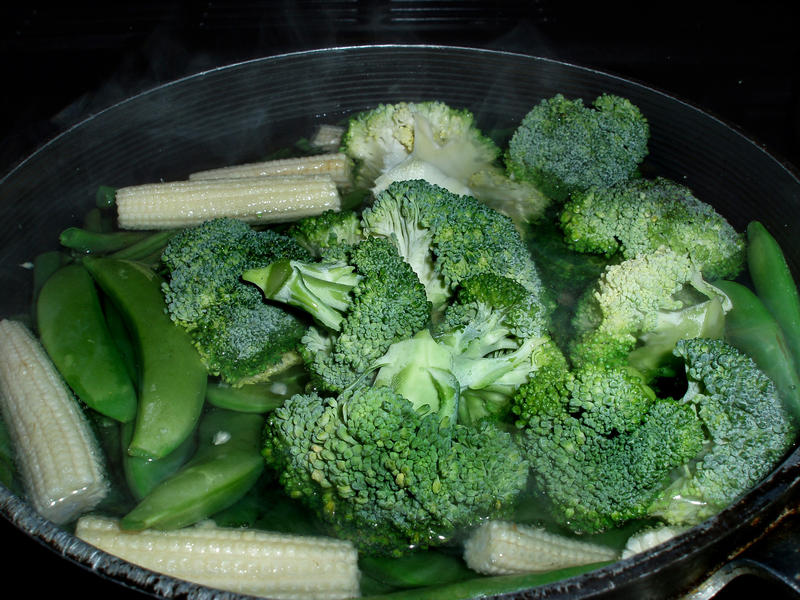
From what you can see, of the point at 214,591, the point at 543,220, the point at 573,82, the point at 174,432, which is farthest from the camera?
the point at 573,82

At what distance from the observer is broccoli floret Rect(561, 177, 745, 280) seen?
133cm

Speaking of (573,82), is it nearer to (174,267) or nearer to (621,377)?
(621,377)

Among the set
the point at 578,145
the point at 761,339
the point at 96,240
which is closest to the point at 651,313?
the point at 761,339

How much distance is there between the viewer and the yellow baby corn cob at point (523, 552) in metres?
1.05

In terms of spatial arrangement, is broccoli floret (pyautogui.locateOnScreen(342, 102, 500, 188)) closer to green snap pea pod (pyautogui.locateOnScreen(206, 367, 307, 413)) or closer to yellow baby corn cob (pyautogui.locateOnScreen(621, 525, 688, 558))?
green snap pea pod (pyautogui.locateOnScreen(206, 367, 307, 413))

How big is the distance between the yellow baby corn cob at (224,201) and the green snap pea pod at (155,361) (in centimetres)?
19

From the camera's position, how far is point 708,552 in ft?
2.83

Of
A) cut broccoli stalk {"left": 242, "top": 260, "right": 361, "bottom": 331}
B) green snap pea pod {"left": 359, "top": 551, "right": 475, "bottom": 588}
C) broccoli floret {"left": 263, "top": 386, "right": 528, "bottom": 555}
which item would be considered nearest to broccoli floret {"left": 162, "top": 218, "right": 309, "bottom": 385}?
cut broccoli stalk {"left": 242, "top": 260, "right": 361, "bottom": 331}

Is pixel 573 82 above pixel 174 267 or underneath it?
above

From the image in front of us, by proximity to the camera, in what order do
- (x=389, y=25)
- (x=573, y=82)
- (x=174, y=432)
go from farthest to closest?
1. (x=389, y=25)
2. (x=573, y=82)
3. (x=174, y=432)

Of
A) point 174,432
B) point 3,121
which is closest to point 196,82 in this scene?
point 174,432

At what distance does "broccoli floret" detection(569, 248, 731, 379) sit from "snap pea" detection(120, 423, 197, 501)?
0.84m

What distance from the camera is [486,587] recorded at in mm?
1018

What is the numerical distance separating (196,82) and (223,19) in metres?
1.25
